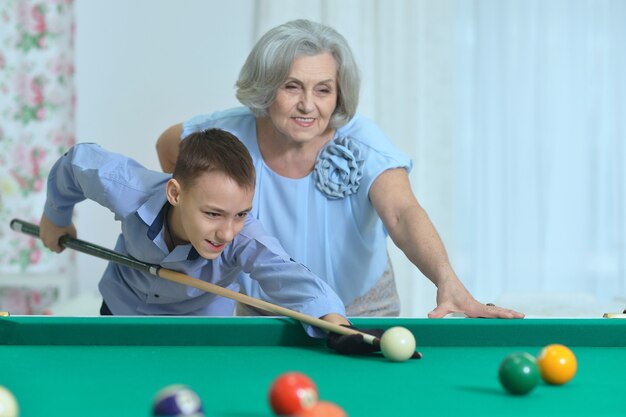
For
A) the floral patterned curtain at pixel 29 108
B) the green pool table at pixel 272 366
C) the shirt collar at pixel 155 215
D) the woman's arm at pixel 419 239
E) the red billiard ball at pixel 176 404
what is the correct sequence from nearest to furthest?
the red billiard ball at pixel 176 404, the green pool table at pixel 272 366, the woman's arm at pixel 419 239, the shirt collar at pixel 155 215, the floral patterned curtain at pixel 29 108

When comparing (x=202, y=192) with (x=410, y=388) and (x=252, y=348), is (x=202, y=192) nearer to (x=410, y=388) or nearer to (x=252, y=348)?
(x=252, y=348)

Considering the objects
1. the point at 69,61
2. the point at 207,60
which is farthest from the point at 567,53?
the point at 69,61

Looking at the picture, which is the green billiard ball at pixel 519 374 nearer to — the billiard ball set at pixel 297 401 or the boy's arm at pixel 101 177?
the billiard ball set at pixel 297 401

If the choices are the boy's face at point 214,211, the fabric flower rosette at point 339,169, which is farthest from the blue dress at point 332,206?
the boy's face at point 214,211

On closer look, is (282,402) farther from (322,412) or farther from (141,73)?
(141,73)

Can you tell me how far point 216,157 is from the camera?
2.04m

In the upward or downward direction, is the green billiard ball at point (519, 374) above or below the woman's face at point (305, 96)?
below

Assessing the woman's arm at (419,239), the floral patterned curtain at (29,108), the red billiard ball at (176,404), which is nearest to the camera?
the red billiard ball at (176,404)

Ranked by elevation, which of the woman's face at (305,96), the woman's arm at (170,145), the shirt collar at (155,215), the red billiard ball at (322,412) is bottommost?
the red billiard ball at (322,412)

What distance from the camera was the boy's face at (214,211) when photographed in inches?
78.7

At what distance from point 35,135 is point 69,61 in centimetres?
38

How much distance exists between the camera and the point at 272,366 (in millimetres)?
1559

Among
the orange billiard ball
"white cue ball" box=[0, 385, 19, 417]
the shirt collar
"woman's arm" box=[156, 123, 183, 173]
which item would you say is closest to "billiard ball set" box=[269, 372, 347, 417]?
"white cue ball" box=[0, 385, 19, 417]

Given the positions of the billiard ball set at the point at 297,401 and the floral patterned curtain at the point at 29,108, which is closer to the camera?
the billiard ball set at the point at 297,401
